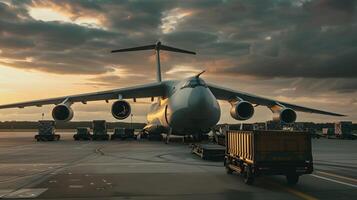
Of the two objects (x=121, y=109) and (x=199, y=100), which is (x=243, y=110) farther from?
(x=121, y=109)

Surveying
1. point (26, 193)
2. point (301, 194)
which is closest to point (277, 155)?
point (301, 194)

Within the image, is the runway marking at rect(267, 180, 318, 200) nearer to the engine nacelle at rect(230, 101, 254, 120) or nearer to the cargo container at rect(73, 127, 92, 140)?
the engine nacelle at rect(230, 101, 254, 120)

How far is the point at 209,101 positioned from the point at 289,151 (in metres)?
16.8

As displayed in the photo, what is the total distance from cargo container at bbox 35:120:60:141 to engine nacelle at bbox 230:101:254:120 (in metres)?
19.7

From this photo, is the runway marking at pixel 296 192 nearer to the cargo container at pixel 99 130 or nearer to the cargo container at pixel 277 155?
the cargo container at pixel 277 155

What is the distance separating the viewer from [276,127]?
143ft

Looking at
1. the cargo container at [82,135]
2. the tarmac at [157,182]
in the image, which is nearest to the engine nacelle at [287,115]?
the tarmac at [157,182]

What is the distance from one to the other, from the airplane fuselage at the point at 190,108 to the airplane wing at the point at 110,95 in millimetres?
2683

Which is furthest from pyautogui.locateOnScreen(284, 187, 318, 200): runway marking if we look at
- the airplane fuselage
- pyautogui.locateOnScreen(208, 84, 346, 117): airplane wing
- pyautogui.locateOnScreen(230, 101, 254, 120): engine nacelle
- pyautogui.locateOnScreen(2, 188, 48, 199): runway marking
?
pyautogui.locateOnScreen(208, 84, 346, 117): airplane wing

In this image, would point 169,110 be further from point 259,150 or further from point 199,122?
point 259,150

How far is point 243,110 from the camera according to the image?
34.9 meters

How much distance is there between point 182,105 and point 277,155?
18.0 m

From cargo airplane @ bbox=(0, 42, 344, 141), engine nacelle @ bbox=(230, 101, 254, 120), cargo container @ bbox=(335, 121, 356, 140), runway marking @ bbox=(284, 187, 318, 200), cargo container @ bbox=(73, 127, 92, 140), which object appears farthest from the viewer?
cargo container @ bbox=(335, 121, 356, 140)

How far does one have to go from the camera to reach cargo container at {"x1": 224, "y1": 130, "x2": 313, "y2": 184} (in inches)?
502
